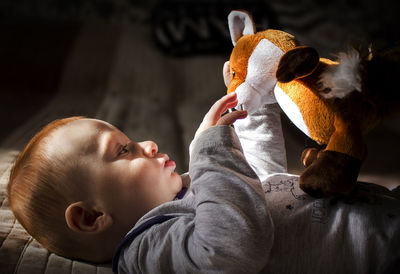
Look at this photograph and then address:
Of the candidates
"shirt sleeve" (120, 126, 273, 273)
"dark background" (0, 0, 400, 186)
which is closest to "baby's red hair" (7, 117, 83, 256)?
"shirt sleeve" (120, 126, 273, 273)

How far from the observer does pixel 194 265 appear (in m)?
0.48

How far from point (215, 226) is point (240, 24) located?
29 centimetres

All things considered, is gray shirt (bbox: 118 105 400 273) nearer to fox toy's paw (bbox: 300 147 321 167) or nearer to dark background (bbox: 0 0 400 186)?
fox toy's paw (bbox: 300 147 321 167)

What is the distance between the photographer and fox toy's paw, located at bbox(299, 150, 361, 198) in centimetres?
46

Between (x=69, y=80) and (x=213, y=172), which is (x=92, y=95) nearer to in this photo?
(x=69, y=80)

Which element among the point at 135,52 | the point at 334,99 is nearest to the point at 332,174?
the point at 334,99

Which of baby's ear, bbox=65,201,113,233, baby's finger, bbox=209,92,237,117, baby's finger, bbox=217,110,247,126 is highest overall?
baby's finger, bbox=209,92,237,117

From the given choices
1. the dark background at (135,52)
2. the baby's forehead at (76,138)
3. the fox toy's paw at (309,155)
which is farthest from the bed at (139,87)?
the baby's forehead at (76,138)

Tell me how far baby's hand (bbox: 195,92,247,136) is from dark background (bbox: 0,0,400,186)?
0.39 m

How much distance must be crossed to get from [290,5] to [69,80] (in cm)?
72

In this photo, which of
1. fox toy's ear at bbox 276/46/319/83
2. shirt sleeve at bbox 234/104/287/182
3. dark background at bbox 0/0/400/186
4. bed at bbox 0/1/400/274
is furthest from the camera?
dark background at bbox 0/0/400/186

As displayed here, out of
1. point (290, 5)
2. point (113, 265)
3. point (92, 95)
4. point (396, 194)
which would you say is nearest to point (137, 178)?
point (113, 265)

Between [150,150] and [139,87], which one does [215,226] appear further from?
[139,87]

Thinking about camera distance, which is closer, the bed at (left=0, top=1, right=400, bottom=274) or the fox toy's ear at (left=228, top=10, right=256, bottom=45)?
the fox toy's ear at (left=228, top=10, right=256, bottom=45)
